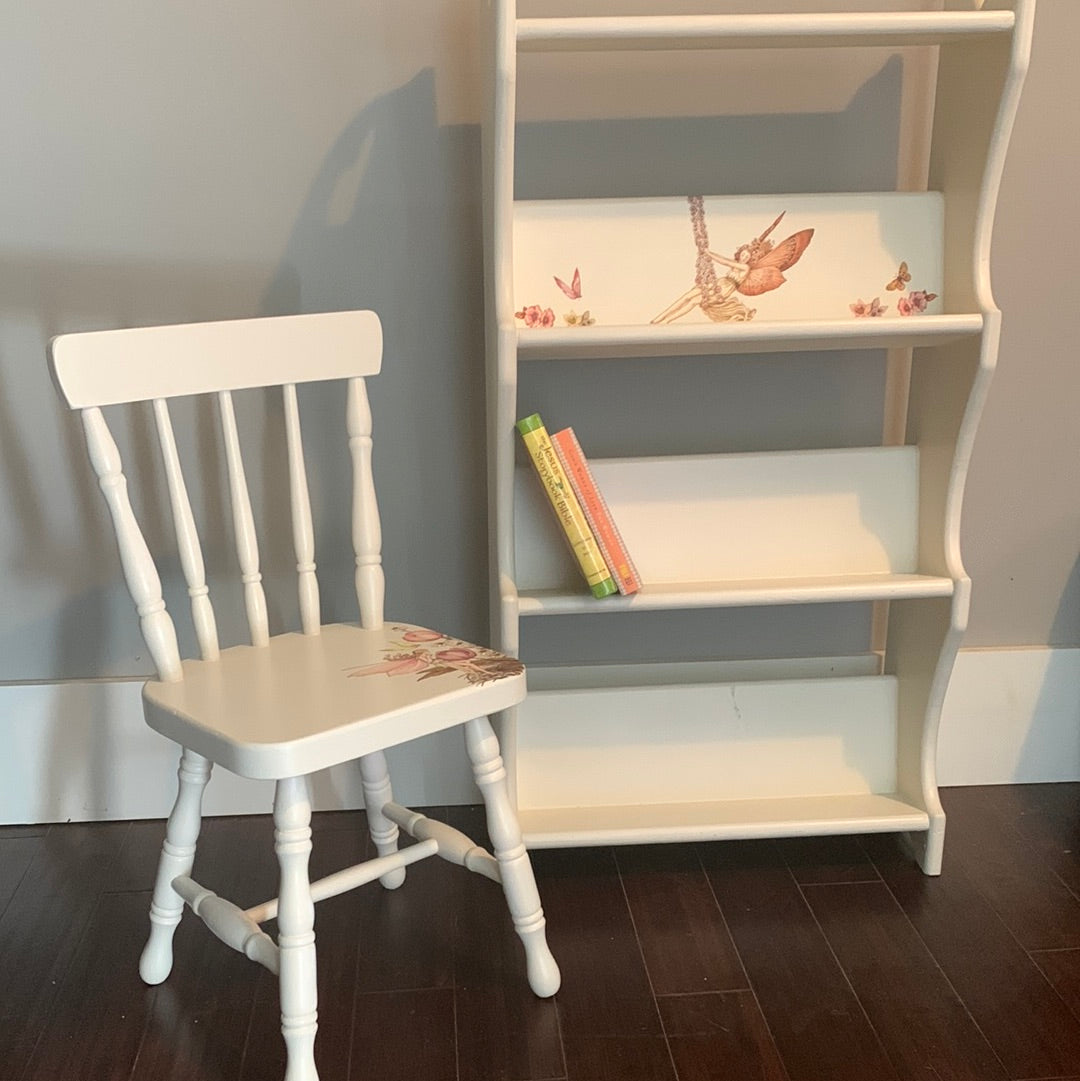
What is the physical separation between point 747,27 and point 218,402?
0.77 m

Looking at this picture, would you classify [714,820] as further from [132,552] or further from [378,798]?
[132,552]

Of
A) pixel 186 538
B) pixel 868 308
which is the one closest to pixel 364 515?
pixel 186 538

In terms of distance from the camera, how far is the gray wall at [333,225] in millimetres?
1572

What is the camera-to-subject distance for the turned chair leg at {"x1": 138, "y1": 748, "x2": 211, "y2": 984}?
1.34 meters

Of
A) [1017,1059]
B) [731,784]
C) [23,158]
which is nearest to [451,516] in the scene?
[731,784]

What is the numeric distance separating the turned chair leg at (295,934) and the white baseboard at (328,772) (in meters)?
0.65

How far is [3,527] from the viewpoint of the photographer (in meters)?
1.72

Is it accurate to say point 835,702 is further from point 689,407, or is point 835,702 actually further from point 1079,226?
point 1079,226

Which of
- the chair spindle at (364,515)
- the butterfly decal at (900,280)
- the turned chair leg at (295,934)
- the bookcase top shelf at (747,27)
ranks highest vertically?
the bookcase top shelf at (747,27)

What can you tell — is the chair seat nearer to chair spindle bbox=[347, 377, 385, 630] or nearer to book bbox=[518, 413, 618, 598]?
chair spindle bbox=[347, 377, 385, 630]

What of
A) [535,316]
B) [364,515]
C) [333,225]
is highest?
[333,225]

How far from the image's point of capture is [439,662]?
1.34m

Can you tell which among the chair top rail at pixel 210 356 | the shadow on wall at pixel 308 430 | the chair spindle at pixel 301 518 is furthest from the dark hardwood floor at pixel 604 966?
the chair top rail at pixel 210 356

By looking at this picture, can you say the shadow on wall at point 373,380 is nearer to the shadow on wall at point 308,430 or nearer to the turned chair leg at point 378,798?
the shadow on wall at point 308,430
